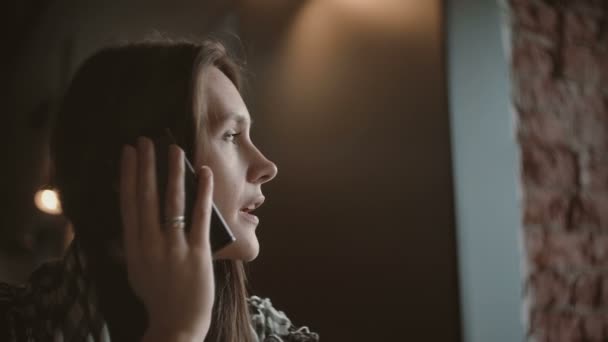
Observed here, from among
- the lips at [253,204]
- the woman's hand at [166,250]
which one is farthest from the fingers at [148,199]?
the lips at [253,204]

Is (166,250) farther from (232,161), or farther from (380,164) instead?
(380,164)

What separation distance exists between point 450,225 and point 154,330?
1.14 feet

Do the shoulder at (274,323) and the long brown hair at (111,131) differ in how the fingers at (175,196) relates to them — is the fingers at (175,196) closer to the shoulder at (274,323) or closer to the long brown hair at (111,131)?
the long brown hair at (111,131)

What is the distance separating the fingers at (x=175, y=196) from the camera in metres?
0.40

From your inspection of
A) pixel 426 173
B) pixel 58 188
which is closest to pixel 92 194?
pixel 58 188

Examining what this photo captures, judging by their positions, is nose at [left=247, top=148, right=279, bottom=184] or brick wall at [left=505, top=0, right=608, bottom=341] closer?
nose at [left=247, top=148, right=279, bottom=184]

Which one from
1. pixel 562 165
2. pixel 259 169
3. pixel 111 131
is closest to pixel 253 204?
pixel 259 169

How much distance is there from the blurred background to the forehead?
1.6 inches

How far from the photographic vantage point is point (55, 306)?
41cm

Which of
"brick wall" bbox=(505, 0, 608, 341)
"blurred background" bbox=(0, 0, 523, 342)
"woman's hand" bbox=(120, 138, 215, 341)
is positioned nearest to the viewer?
"woman's hand" bbox=(120, 138, 215, 341)

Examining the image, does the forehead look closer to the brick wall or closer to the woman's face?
the woman's face

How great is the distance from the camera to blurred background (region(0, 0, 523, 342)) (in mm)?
559

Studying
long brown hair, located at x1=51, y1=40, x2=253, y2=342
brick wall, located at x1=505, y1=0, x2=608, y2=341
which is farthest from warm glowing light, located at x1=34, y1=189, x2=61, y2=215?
brick wall, located at x1=505, y1=0, x2=608, y2=341

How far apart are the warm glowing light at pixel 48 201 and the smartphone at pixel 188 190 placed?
77mm
